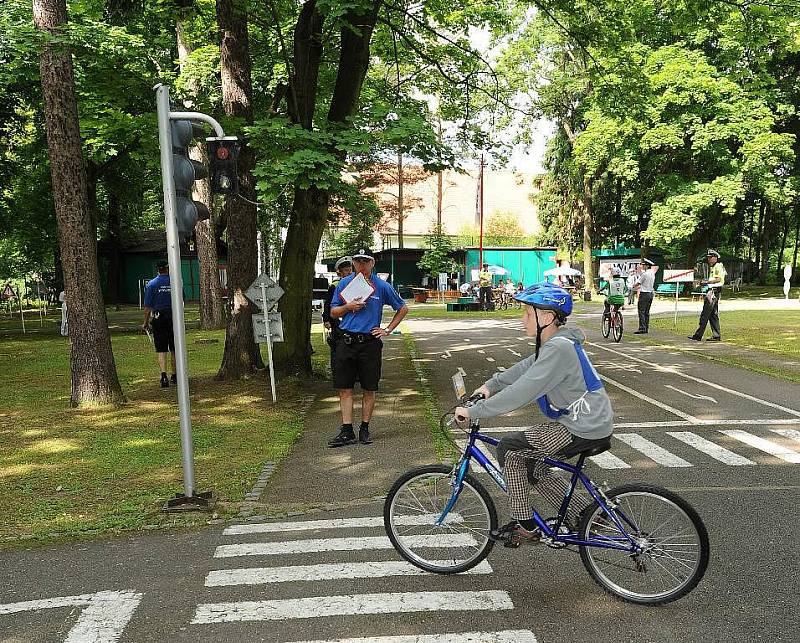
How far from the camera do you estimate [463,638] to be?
3.80 meters

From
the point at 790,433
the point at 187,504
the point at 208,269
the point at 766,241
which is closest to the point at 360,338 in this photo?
the point at 187,504

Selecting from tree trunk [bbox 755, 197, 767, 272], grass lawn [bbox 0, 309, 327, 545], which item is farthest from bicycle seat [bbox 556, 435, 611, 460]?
tree trunk [bbox 755, 197, 767, 272]

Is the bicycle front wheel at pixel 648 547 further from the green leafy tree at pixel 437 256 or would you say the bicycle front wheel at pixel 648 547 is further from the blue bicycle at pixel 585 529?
the green leafy tree at pixel 437 256

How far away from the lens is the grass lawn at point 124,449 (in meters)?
6.19

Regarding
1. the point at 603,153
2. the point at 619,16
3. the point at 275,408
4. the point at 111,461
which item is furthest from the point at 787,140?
the point at 111,461

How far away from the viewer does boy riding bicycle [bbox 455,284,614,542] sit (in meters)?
4.15

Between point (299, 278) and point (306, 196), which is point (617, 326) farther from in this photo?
point (306, 196)

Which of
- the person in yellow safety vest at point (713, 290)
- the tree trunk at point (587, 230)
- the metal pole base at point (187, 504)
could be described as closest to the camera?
the metal pole base at point (187, 504)

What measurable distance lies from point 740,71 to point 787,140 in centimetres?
433

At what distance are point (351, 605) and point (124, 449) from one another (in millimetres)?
5052

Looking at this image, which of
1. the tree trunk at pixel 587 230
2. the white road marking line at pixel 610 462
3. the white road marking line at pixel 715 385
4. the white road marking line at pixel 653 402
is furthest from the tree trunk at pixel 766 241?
the white road marking line at pixel 610 462

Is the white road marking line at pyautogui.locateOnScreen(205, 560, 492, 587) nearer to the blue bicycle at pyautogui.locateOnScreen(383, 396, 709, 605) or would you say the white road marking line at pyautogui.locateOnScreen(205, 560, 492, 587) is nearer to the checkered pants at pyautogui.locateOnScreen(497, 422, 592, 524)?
the blue bicycle at pyautogui.locateOnScreen(383, 396, 709, 605)

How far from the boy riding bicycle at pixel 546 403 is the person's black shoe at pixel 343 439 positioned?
4167 millimetres

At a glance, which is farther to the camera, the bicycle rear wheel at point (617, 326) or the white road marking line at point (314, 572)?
the bicycle rear wheel at point (617, 326)
